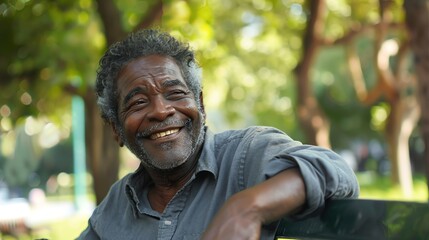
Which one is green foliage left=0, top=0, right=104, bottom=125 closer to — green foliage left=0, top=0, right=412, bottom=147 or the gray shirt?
green foliage left=0, top=0, right=412, bottom=147

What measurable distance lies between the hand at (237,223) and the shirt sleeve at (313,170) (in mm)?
150

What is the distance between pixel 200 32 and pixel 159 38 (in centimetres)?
697

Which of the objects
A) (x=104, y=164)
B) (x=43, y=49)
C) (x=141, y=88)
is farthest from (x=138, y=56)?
(x=43, y=49)

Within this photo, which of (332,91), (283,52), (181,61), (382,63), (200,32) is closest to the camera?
(181,61)

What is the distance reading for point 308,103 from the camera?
483 inches

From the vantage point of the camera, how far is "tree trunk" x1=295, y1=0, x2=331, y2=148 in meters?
11.4

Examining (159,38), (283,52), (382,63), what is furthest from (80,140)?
(159,38)

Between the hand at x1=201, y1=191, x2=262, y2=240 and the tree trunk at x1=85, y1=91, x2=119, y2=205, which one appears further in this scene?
the tree trunk at x1=85, y1=91, x2=119, y2=205

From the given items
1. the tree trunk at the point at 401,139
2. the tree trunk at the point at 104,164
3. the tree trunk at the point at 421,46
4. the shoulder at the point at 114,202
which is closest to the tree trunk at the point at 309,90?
the tree trunk at the point at 104,164

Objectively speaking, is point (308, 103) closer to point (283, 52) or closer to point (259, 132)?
point (283, 52)

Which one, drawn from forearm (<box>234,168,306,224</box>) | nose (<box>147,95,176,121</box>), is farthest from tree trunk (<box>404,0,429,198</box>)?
forearm (<box>234,168,306,224</box>)

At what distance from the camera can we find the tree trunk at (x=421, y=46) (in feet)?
20.6

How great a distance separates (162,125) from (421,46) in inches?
178

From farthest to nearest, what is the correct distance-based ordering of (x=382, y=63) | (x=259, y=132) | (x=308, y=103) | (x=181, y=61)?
(x=382, y=63), (x=308, y=103), (x=181, y=61), (x=259, y=132)
